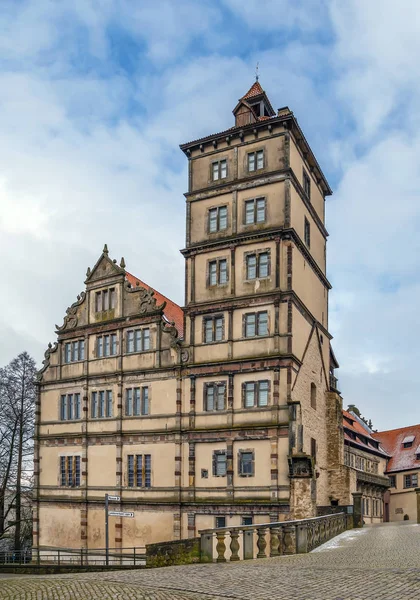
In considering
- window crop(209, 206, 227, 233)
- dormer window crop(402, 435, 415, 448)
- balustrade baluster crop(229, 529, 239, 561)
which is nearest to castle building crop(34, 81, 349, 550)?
window crop(209, 206, 227, 233)

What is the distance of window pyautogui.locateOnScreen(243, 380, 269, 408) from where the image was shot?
3619cm

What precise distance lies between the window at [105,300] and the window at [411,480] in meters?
42.3

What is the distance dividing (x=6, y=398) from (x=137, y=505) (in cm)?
1741

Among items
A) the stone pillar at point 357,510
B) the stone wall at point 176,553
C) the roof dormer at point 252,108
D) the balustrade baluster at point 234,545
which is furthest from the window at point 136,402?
the balustrade baluster at point 234,545

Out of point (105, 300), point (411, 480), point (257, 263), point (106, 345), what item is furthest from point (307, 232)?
point (411, 480)

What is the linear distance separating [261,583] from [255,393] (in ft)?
77.5

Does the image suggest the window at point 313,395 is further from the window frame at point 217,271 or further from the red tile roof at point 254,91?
the red tile roof at point 254,91

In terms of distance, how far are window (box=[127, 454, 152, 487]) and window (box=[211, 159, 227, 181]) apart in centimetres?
1679

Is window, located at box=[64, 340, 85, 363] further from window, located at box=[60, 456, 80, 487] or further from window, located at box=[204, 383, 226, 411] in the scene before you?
window, located at box=[204, 383, 226, 411]

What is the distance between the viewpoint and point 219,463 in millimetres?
37000

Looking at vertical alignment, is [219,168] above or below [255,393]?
above

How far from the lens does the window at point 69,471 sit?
42.5m

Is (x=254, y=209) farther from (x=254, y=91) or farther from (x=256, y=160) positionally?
(x=254, y=91)

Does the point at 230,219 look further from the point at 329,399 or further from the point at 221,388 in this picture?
the point at 329,399
